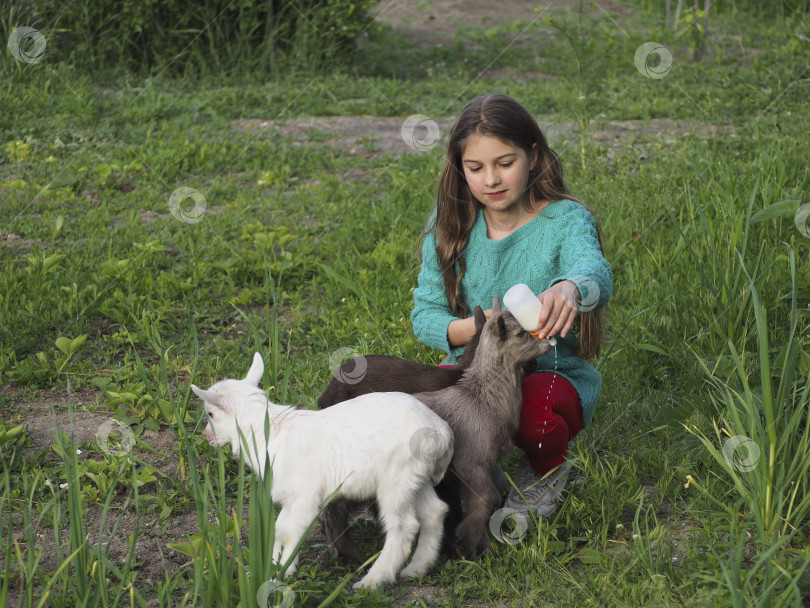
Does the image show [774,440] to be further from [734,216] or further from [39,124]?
[39,124]

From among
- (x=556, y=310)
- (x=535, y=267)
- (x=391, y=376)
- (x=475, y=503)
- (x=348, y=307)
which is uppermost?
(x=556, y=310)

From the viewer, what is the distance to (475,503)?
2615 mm

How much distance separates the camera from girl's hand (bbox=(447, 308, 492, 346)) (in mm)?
3090

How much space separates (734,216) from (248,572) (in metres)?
2.85

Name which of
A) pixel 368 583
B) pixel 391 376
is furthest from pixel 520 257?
pixel 368 583

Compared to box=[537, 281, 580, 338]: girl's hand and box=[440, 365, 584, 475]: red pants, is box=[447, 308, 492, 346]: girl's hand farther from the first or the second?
box=[537, 281, 580, 338]: girl's hand

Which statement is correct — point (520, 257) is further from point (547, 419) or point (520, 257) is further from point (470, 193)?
point (547, 419)

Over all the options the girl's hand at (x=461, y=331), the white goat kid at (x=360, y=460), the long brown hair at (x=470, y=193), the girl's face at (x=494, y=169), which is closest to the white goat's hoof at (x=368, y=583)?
the white goat kid at (x=360, y=460)

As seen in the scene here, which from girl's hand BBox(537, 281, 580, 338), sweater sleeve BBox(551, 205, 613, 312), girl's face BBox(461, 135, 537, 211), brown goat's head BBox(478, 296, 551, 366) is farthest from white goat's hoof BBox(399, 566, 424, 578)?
girl's face BBox(461, 135, 537, 211)

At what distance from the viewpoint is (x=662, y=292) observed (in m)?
4.10

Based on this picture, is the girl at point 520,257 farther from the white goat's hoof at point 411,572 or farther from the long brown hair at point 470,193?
the white goat's hoof at point 411,572

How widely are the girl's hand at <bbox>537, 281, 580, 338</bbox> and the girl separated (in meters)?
0.19

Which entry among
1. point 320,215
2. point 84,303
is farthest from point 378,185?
point 84,303

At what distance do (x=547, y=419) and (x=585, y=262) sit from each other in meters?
0.54
